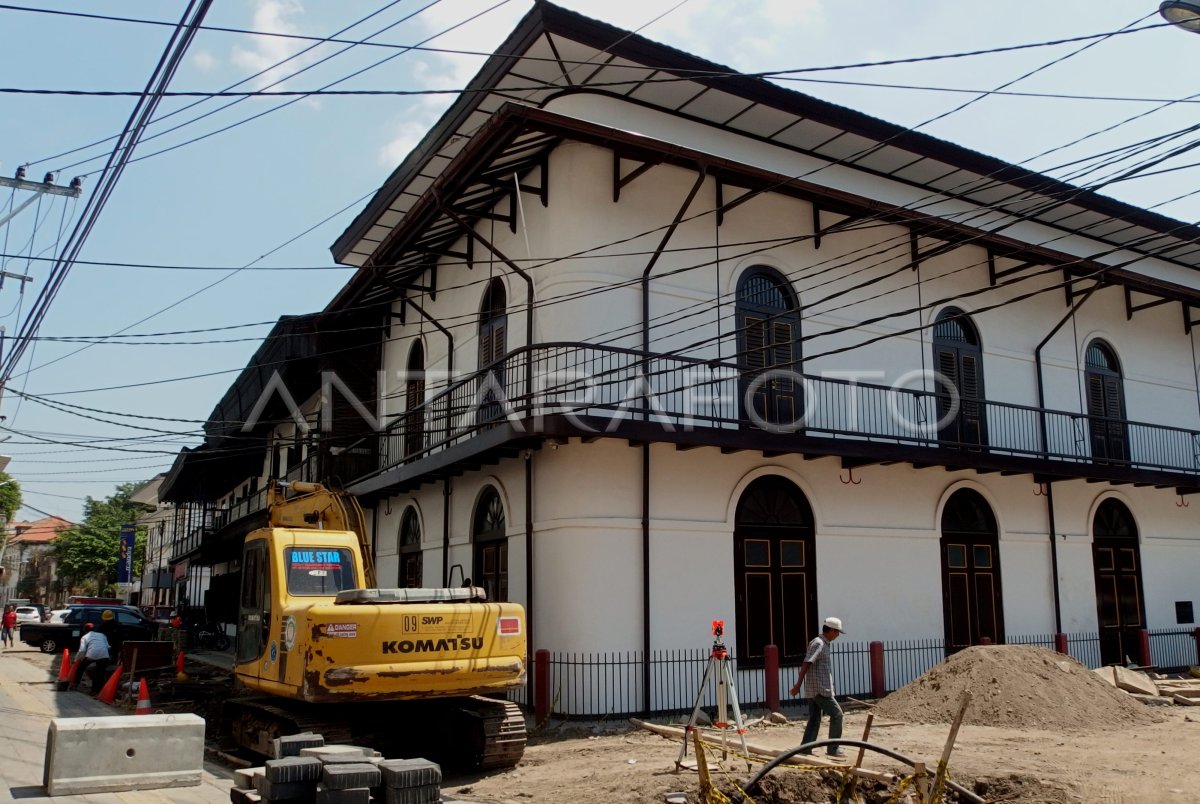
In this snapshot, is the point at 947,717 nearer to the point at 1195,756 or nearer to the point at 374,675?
the point at 1195,756

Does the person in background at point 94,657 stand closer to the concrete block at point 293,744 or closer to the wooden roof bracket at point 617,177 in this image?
the wooden roof bracket at point 617,177

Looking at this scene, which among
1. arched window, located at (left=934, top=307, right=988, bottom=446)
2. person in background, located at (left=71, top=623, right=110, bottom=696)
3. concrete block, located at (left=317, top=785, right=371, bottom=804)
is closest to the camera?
concrete block, located at (left=317, top=785, right=371, bottom=804)

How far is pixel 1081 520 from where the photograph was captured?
19875mm

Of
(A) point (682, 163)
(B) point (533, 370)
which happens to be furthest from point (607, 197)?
(B) point (533, 370)

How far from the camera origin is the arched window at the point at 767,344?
16.5 meters

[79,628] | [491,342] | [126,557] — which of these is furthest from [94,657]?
[126,557]

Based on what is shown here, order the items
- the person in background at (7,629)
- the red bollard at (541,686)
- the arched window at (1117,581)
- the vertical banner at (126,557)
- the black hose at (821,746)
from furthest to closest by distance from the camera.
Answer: the vertical banner at (126,557), the person in background at (7,629), the arched window at (1117,581), the red bollard at (541,686), the black hose at (821,746)

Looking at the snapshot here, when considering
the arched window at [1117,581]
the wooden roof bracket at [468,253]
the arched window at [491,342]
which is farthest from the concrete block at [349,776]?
the arched window at [1117,581]

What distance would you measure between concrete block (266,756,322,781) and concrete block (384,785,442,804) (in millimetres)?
544

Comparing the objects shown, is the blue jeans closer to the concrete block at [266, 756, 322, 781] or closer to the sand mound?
the sand mound

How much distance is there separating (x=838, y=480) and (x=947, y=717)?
459 centimetres

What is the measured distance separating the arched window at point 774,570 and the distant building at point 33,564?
89601mm

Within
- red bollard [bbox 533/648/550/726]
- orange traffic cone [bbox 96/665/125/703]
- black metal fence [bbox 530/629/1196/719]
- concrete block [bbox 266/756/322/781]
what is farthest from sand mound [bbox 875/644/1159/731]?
orange traffic cone [bbox 96/665/125/703]

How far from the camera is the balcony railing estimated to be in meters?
14.5
